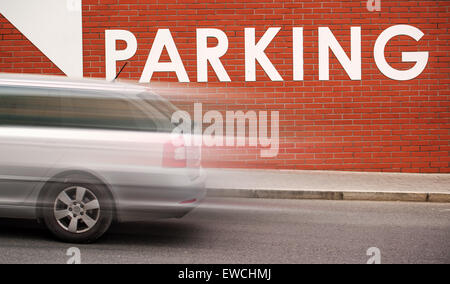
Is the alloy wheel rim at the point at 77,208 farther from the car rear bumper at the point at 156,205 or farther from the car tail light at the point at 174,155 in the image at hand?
the car tail light at the point at 174,155

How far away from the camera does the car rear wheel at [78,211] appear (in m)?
5.30

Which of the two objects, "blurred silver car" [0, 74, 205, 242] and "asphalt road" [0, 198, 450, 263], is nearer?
"asphalt road" [0, 198, 450, 263]

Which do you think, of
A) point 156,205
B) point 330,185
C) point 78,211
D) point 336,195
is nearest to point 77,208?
point 78,211

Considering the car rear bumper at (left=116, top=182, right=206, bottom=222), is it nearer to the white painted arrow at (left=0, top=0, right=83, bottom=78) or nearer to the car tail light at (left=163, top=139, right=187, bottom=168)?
the car tail light at (left=163, top=139, right=187, bottom=168)

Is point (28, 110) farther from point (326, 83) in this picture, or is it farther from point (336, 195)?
point (326, 83)

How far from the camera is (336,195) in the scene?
8.36 meters

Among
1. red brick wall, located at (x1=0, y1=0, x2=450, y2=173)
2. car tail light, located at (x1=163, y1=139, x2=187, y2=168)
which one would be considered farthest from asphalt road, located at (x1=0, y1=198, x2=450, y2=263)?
red brick wall, located at (x1=0, y1=0, x2=450, y2=173)

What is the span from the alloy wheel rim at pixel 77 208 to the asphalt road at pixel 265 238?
0.26 metres

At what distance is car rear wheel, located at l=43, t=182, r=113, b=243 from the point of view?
530 cm

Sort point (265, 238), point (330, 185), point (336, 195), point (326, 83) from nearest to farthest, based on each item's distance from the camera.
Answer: point (265, 238) < point (336, 195) < point (330, 185) < point (326, 83)

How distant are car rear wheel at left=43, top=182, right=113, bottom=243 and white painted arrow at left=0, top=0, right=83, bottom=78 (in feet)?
19.8

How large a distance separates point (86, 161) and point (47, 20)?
667 centimetres

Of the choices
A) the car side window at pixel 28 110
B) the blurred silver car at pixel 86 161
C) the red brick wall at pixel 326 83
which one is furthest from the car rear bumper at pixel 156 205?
the red brick wall at pixel 326 83

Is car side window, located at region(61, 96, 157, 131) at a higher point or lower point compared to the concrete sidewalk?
higher
